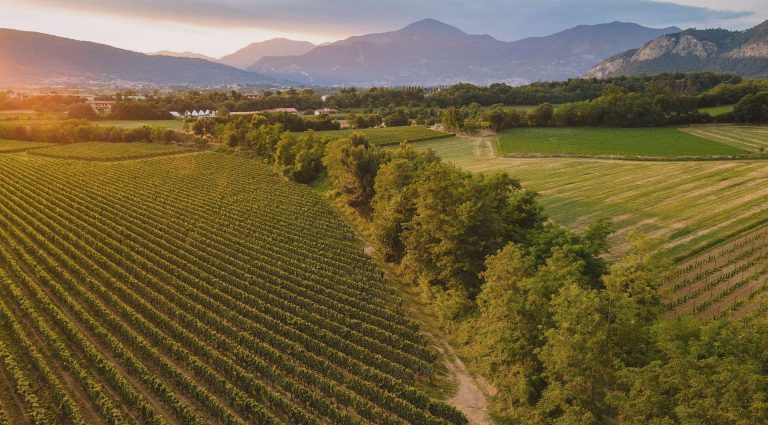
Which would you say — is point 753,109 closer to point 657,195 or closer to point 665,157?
point 665,157

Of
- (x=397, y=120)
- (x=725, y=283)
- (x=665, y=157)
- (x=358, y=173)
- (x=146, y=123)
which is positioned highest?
(x=397, y=120)

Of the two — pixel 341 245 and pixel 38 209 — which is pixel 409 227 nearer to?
pixel 341 245

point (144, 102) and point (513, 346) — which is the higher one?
point (144, 102)

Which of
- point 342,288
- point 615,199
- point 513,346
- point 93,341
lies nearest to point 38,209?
point 93,341

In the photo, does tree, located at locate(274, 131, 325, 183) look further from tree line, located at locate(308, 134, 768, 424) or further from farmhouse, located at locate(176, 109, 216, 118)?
farmhouse, located at locate(176, 109, 216, 118)

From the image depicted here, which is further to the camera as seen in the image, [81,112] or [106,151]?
[81,112]

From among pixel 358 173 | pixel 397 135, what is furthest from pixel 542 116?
pixel 358 173

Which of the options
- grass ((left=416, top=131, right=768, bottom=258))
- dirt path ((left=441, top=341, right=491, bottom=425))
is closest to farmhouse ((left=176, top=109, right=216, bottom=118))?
grass ((left=416, top=131, right=768, bottom=258))

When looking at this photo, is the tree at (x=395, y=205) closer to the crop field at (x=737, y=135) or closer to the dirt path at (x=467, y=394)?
the dirt path at (x=467, y=394)
